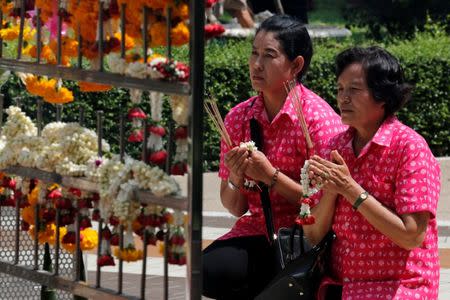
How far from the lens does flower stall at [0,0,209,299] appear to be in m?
3.79

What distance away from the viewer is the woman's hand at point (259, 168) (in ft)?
16.2

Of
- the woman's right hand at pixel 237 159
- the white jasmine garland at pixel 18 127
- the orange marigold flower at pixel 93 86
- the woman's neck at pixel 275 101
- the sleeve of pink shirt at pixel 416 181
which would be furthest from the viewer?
the woman's neck at pixel 275 101

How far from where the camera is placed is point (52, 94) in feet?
15.3

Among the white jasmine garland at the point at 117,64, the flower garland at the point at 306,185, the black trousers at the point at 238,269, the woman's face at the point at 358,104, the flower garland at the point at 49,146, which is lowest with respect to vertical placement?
the black trousers at the point at 238,269

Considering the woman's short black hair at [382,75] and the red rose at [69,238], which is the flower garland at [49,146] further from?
the woman's short black hair at [382,75]

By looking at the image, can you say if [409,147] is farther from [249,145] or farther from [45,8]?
[45,8]

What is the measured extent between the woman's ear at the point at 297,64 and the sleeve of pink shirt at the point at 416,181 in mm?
759

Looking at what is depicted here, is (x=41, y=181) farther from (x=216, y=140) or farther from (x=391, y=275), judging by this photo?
(x=216, y=140)

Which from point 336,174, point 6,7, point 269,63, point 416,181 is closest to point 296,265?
point 336,174

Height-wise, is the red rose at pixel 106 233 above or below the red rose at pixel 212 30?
below

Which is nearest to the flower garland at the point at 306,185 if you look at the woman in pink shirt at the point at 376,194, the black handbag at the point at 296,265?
the woman in pink shirt at the point at 376,194

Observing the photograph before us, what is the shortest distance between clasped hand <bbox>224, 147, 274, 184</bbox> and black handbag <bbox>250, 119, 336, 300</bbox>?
0.21m

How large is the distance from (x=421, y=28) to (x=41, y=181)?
14144 mm

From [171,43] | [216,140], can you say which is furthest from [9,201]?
[216,140]
